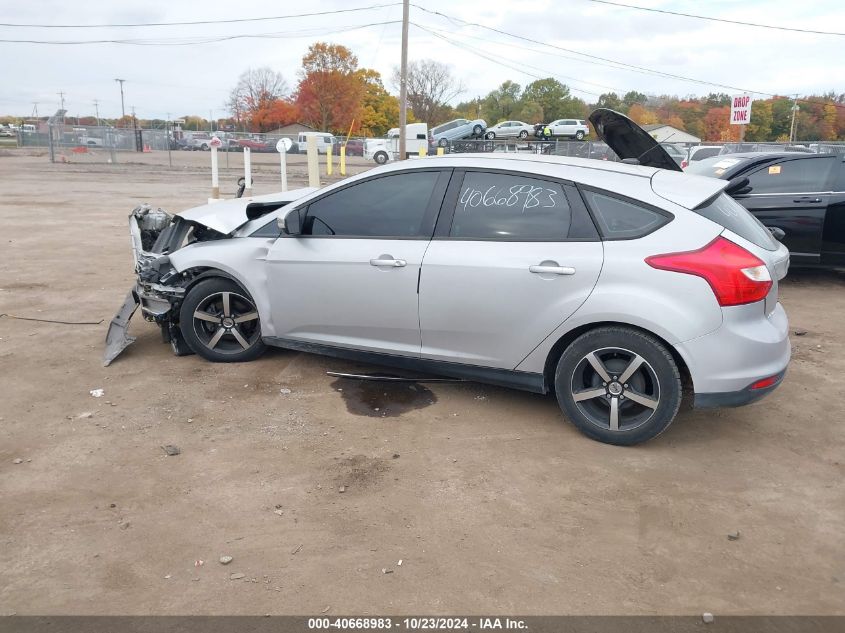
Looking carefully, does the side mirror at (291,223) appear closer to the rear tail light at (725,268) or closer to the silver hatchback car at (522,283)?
the silver hatchback car at (522,283)

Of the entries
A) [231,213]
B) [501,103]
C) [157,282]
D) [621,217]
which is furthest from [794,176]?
[501,103]

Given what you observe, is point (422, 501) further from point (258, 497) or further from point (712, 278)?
point (712, 278)

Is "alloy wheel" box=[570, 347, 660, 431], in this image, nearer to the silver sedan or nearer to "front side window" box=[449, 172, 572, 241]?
"front side window" box=[449, 172, 572, 241]

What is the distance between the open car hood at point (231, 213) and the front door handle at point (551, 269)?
96.4 inches

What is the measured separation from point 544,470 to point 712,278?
1432mm

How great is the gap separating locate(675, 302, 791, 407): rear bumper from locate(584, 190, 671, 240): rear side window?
26.1 inches

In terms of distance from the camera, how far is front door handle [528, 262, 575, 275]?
407 cm

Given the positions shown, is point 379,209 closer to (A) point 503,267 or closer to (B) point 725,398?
(A) point 503,267

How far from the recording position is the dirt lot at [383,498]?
285 centimetres

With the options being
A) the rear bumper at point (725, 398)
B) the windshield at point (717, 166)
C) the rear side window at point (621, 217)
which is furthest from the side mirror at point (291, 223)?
the windshield at point (717, 166)

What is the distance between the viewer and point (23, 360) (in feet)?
18.1

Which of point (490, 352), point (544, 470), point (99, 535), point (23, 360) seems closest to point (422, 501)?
point (544, 470)

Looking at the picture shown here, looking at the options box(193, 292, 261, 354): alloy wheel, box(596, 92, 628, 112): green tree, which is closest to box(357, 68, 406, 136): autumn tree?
box(596, 92, 628, 112): green tree

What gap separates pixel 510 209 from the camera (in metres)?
4.36
